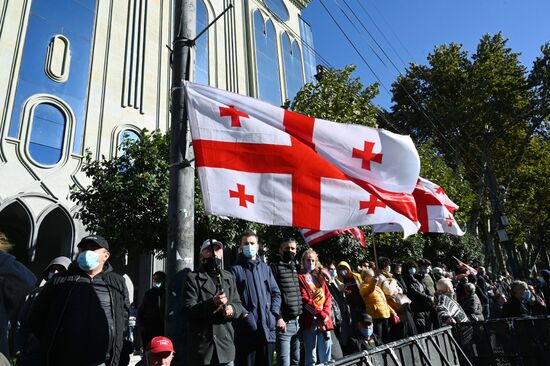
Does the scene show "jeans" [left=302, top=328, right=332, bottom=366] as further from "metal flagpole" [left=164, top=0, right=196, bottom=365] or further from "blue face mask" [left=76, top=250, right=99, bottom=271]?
"blue face mask" [left=76, top=250, right=99, bottom=271]

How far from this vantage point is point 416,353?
3762mm

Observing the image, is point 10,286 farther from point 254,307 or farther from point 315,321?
point 315,321

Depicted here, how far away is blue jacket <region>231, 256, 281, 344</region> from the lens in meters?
4.02

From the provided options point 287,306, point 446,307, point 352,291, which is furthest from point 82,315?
point 446,307

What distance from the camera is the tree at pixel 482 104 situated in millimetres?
22891

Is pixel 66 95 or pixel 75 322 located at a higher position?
pixel 66 95

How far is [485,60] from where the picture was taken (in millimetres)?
23203

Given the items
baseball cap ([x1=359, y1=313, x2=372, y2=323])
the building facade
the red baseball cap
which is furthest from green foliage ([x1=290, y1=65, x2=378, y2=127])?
the red baseball cap

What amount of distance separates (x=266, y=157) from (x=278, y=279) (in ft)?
5.96

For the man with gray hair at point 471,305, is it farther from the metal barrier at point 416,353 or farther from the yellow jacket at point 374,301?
the metal barrier at point 416,353

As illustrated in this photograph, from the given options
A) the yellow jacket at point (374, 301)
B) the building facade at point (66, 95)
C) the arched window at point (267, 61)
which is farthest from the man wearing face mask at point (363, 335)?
the arched window at point (267, 61)

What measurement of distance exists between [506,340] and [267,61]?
21.3m

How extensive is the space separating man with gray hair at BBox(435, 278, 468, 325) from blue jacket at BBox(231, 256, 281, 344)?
120 inches

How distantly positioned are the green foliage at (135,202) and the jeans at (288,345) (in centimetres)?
649
